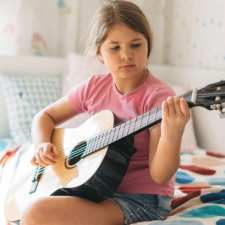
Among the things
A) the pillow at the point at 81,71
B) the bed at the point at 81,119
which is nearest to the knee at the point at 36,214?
the bed at the point at 81,119

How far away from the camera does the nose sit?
1.13 meters

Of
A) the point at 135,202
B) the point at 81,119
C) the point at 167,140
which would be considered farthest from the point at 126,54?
the point at 81,119

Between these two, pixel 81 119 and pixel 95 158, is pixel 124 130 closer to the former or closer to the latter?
pixel 95 158

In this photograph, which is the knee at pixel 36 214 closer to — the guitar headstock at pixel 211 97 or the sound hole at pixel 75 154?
the sound hole at pixel 75 154

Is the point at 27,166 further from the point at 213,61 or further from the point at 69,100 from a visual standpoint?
the point at 213,61

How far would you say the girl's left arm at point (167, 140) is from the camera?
0.95 metres

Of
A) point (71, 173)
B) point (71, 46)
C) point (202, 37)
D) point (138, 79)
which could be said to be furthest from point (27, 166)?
point (202, 37)


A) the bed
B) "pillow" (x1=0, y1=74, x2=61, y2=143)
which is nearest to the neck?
the bed

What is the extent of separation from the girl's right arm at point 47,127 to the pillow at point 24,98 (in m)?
0.63

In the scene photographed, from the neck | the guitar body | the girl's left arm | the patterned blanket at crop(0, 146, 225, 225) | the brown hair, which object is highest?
the brown hair

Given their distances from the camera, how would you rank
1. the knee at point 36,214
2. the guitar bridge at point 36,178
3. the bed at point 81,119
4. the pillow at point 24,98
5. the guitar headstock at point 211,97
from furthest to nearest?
the pillow at point 24,98 → the bed at point 81,119 → the guitar bridge at point 36,178 → the knee at point 36,214 → the guitar headstock at point 211,97

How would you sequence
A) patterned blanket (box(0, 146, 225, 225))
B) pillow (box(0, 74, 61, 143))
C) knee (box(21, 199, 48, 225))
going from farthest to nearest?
1. pillow (box(0, 74, 61, 143))
2. patterned blanket (box(0, 146, 225, 225))
3. knee (box(21, 199, 48, 225))

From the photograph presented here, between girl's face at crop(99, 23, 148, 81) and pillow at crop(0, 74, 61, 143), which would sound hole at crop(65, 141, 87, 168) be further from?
pillow at crop(0, 74, 61, 143)

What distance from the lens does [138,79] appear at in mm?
1202
